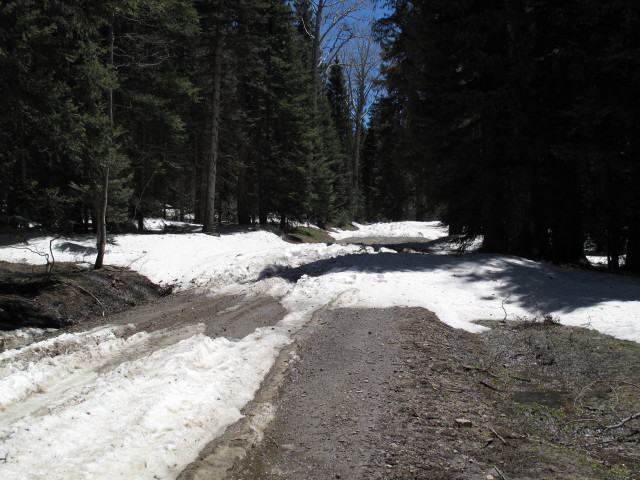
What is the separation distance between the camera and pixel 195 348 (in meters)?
5.18

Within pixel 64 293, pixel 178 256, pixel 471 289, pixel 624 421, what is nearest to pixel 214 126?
pixel 178 256

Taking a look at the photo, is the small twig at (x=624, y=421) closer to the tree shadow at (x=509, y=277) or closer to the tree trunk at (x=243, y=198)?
the tree shadow at (x=509, y=277)

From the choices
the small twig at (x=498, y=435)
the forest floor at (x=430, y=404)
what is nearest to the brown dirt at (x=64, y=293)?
the forest floor at (x=430, y=404)

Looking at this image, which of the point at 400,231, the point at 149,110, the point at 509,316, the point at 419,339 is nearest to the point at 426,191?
the point at 509,316

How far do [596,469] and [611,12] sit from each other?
37.3 ft

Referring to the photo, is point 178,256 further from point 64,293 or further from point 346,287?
point 346,287

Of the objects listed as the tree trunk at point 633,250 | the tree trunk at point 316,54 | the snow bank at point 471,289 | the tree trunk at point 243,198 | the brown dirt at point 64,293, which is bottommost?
A: the brown dirt at point 64,293

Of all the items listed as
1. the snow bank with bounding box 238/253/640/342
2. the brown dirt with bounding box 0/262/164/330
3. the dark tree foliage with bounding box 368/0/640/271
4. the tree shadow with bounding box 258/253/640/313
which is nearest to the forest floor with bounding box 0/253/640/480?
the snow bank with bounding box 238/253/640/342

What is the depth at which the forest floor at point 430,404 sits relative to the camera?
9.91 feet

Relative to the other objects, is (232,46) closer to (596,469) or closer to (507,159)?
(507,159)

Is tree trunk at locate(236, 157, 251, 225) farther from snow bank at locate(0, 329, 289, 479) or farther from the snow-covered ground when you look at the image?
snow bank at locate(0, 329, 289, 479)

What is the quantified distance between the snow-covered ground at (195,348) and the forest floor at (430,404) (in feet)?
1.16

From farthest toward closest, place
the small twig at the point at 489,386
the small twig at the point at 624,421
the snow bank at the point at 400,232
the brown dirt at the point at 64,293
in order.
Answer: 1. the snow bank at the point at 400,232
2. the brown dirt at the point at 64,293
3. the small twig at the point at 489,386
4. the small twig at the point at 624,421

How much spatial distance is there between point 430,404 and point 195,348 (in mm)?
2885
